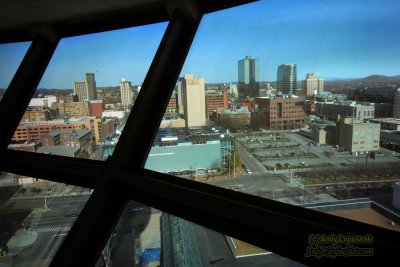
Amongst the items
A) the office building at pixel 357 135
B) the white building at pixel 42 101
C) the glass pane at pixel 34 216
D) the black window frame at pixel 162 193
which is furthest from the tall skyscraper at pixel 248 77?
the white building at pixel 42 101

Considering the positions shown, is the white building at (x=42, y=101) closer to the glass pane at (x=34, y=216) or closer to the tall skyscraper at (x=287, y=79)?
the glass pane at (x=34, y=216)

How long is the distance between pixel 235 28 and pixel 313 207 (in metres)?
1.38

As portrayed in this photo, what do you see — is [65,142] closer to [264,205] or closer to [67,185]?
[67,185]

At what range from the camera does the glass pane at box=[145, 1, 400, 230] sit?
1.38 metres

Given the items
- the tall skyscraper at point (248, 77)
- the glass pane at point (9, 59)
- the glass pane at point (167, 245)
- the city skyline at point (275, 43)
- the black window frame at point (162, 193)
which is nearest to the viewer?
the black window frame at point (162, 193)

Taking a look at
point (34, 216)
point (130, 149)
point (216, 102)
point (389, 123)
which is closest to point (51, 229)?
point (34, 216)

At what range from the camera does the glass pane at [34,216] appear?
207 cm

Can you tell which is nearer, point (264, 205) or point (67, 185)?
point (264, 205)

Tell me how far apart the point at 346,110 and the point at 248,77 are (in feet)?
2.36

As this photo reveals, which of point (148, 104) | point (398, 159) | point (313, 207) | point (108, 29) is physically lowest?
point (313, 207)

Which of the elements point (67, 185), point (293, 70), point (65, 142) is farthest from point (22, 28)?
point (293, 70)

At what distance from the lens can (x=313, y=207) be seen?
1301 millimetres

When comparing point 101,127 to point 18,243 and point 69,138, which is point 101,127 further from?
point 18,243

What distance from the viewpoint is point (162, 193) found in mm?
1514
